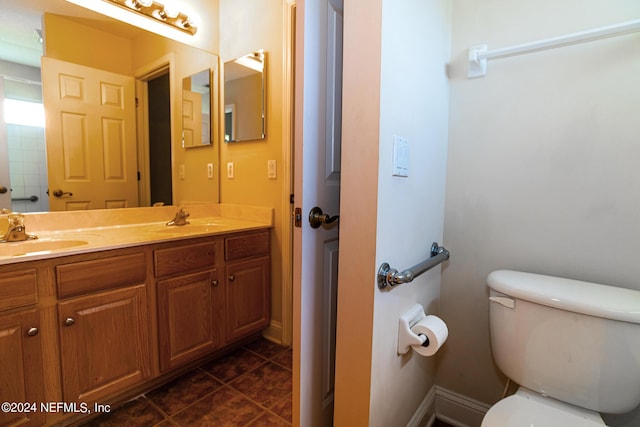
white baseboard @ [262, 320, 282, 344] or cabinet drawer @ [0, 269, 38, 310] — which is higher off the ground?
cabinet drawer @ [0, 269, 38, 310]

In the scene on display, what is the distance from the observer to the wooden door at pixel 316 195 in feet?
3.04

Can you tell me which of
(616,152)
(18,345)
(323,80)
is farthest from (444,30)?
(18,345)

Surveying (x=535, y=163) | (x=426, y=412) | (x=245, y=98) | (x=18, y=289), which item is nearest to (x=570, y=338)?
(x=535, y=163)

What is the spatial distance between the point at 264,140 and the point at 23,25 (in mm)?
1241

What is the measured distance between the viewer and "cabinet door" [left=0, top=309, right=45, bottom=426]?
1085mm

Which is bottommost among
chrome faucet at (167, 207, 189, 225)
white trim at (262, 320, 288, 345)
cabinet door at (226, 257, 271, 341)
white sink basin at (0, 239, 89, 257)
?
white trim at (262, 320, 288, 345)

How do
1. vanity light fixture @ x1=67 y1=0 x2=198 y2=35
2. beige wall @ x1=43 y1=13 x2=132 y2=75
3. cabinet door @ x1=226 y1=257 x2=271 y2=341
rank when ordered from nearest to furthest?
1. beige wall @ x1=43 y1=13 x2=132 y2=75
2. vanity light fixture @ x1=67 y1=0 x2=198 y2=35
3. cabinet door @ x1=226 y1=257 x2=271 y2=341

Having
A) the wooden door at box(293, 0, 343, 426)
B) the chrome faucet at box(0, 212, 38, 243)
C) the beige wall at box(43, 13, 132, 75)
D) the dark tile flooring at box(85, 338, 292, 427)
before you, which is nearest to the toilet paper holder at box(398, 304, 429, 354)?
the wooden door at box(293, 0, 343, 426)

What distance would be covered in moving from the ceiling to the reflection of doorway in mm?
503

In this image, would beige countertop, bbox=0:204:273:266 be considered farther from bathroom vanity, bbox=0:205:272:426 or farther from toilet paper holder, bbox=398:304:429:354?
toilet paper holder, bbox=398:304:429:354

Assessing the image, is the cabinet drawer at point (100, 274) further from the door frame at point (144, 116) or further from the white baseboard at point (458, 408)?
the white baseboard at point (458, 408)

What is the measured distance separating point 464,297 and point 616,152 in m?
0.76

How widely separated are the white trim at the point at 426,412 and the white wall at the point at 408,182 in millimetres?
34

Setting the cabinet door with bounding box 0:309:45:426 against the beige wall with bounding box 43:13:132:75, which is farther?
the beige wall with bounding box 43:13:132:75
